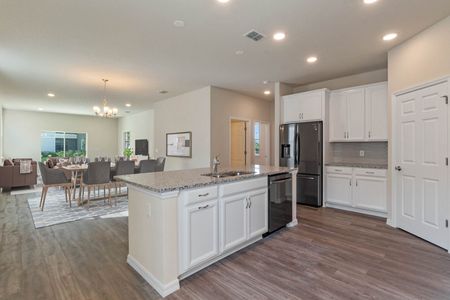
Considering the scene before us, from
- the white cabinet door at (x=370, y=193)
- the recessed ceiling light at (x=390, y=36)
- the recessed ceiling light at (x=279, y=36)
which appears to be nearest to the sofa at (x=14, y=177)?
the recessed ceiling light at (x=279, y=36)

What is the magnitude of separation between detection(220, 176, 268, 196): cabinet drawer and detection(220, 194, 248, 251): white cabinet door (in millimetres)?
65

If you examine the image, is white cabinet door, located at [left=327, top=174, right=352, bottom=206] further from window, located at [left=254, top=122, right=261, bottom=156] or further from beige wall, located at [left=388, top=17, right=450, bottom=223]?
window, located at [left=254, top=122, right=261, bottom=156]

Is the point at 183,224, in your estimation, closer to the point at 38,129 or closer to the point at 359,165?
the point at 359,165

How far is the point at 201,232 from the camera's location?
2.28 m

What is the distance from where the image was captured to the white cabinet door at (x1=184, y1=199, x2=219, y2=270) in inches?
85.2

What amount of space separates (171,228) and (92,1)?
2.41 meters

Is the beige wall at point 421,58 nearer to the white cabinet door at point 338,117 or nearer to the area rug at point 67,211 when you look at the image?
the white cabinet door at point 338,117

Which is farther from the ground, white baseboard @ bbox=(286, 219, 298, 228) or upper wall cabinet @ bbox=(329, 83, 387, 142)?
upper wall cabinet @ bbox=(329, 83, 387, 142)

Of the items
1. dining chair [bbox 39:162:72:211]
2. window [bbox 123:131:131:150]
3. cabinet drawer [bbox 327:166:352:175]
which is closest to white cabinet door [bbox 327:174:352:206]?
cabinet drawer [bbox 327:166:352:175]

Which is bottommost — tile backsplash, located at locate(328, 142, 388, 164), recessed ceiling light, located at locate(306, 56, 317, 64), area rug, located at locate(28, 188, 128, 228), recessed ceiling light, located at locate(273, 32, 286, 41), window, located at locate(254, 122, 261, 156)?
area rug, located at locate(28, 188, 128, 228)

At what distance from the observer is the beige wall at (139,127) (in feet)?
31.9

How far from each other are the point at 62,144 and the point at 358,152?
11.7m

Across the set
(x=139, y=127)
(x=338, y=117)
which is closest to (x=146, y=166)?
(x=338, y=117)

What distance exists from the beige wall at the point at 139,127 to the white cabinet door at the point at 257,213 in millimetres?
7072
